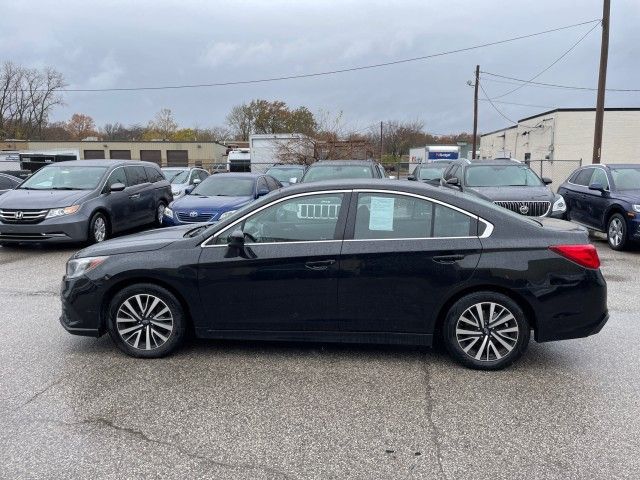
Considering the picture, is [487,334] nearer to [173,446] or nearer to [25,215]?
[173,446]

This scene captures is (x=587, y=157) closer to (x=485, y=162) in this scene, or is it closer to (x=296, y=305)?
(x=485, y=162)

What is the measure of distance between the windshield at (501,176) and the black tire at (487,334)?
7.64 meters

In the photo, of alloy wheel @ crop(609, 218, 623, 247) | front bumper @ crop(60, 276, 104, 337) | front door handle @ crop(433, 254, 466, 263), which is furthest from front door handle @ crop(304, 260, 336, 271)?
alloy wheel @ crop(609, 218, 623, 247)

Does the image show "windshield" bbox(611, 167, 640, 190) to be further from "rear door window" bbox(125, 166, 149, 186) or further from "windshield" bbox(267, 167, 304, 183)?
"rear door window" bbox(125, 166, 149, 186)

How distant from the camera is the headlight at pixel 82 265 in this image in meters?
4.77

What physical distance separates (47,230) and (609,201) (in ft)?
34.7

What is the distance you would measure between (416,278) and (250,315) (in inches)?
56.1

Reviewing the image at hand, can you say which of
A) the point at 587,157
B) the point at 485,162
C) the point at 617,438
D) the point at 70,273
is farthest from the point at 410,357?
the point at 587,157

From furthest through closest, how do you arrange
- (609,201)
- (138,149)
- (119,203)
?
(138,149) → (119,203) → (609,201)

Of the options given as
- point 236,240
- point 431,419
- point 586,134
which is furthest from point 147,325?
point 586,134

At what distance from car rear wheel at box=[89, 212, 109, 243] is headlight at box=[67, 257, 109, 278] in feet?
18.6

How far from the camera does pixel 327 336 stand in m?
4.60

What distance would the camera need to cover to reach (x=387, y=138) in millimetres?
81500

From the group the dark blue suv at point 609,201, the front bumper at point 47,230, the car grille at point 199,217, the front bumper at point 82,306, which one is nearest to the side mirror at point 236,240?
the front bumper at point 82,306
